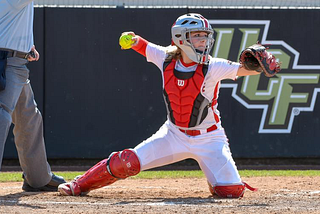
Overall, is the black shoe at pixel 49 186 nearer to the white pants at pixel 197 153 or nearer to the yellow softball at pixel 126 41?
the white pants at pixel 197 153

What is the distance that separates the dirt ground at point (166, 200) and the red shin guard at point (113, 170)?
0.15m

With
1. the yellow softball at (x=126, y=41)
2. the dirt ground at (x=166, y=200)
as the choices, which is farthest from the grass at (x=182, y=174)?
the yellow softball at (x=126, y=41)

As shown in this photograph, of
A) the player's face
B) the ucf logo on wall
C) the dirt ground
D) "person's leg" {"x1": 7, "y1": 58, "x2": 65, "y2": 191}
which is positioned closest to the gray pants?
"person's leg" {"x1": 7, "y1": 58, "x2": 65, "y2": 191}

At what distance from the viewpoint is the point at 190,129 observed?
5.87 metres

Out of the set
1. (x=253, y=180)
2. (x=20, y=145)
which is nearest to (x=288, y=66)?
(x=253, y=180)

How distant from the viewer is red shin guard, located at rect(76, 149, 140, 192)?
573 centimetres

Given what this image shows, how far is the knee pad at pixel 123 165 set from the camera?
225 inches

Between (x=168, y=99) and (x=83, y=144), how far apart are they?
12.8 feet

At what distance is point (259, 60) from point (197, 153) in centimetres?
105

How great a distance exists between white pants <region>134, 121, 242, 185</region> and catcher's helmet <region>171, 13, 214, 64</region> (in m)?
0.71

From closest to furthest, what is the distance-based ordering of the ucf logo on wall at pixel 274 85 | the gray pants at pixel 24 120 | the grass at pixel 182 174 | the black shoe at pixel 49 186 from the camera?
the gray pants at pixel 24 120 < the black shoe at pixel 49 186 < the grass at pixel 182 174 < the ucf logo on wall at pixel 274 85

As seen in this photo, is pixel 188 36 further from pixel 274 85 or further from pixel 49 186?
pixel 274 85

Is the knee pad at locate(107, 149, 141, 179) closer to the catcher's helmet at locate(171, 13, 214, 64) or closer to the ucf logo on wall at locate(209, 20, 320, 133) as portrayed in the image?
the catcher's helmet at locate(171, 13, 214, 64)

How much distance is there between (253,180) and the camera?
7.79m
